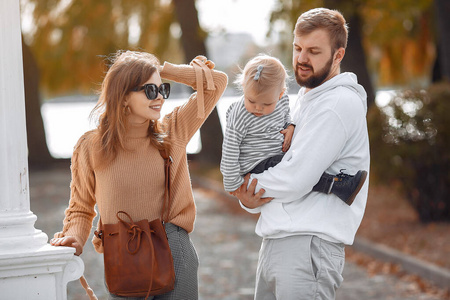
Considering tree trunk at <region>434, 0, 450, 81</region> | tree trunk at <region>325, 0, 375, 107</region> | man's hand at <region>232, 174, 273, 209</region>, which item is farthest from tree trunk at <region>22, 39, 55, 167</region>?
man's hand at <region>232, 174, 273, 209</region>

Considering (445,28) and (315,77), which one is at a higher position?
(315,77)

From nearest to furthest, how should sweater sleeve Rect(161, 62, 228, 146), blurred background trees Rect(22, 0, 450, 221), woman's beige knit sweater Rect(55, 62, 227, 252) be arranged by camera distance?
woman's beige knit sweater Rect(55, 62, 227, 252), sweater sleeve Rect(161, 62, 228, 146), blurred background trees Rect(22, 0, 450, 221)

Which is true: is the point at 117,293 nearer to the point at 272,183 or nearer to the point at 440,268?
the point at 272,183

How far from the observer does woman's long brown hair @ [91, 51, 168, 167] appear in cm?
323

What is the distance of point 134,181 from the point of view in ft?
10.7

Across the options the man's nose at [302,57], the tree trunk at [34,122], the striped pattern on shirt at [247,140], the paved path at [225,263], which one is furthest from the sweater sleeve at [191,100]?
the tree trunk at [34,122]

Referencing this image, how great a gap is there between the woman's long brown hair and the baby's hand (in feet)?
2.29

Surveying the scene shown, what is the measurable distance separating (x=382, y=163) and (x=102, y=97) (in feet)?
20.3

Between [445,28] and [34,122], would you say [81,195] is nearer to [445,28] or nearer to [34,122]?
[445,28]

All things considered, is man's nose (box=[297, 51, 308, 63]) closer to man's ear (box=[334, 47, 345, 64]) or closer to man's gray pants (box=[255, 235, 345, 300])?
man's ear (box=[334, 47, 345, 64])

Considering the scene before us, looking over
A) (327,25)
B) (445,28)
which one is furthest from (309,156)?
(445,28)

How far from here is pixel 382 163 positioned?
350 inches

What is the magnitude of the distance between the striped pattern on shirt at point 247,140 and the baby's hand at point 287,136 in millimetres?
24

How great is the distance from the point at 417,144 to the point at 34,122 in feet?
48.6
